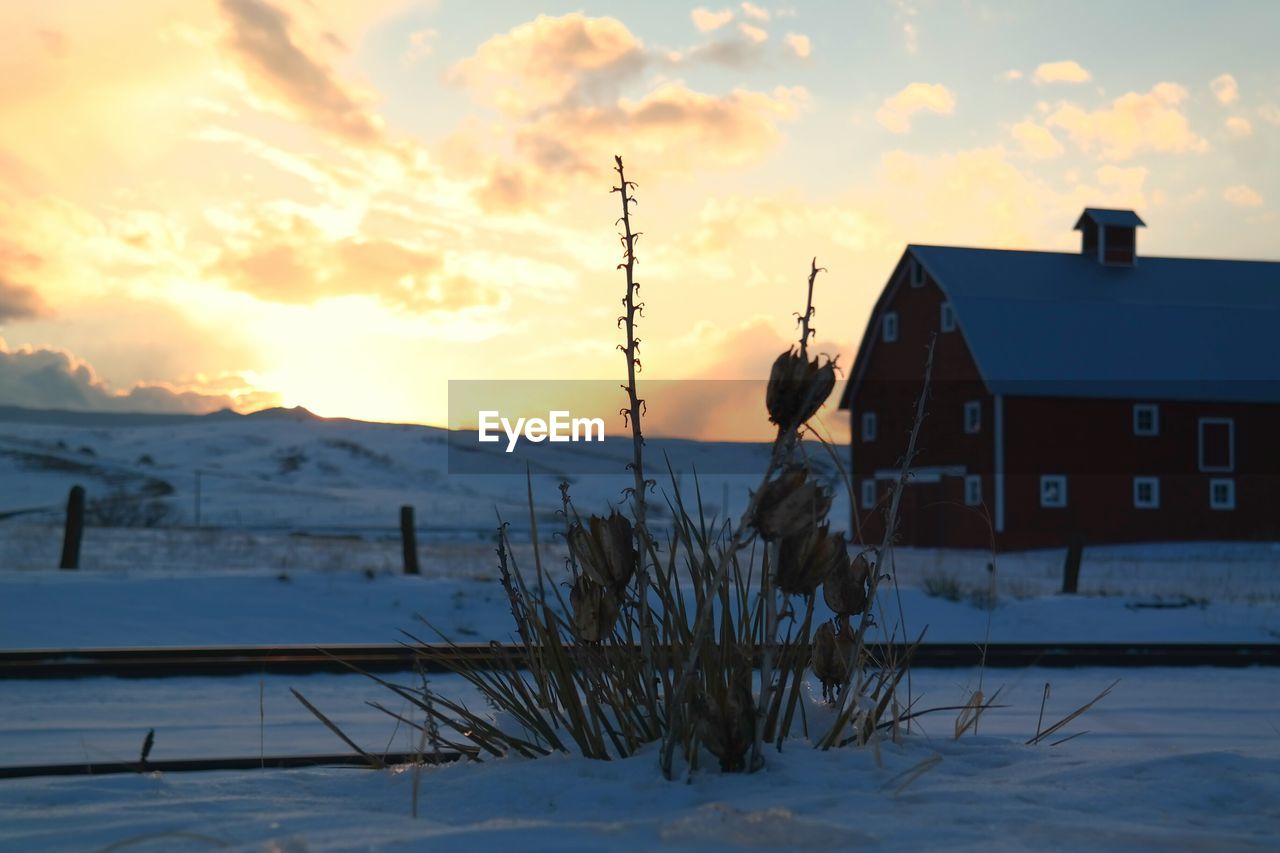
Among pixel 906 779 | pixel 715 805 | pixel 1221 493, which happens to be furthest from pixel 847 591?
pixel 1221 493

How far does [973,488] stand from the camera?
3325 cm

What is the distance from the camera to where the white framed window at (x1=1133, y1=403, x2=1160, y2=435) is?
3366cm

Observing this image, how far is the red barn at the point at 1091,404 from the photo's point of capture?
3259cm

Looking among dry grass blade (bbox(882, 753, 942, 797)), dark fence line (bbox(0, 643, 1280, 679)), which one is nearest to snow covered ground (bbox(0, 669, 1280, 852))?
dry grass blade (bbox(882, 753, 942, 797))

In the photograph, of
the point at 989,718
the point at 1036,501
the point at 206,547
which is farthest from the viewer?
the point at 1036,501

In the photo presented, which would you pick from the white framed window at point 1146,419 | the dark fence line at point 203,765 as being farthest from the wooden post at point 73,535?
the white framed window at point 1146,419

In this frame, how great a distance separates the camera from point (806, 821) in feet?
6.75

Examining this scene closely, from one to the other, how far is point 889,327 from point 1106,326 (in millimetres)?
6474

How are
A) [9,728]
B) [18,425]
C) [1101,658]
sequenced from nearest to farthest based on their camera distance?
[9,728]
[1101,658]
[18,425]

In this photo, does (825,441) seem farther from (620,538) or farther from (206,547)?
(206,547)

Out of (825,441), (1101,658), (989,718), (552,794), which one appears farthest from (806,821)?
(1101,658)

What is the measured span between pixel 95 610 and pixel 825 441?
10.2 m

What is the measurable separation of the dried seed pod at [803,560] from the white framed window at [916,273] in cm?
3500

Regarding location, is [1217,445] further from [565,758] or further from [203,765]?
[565,758]
